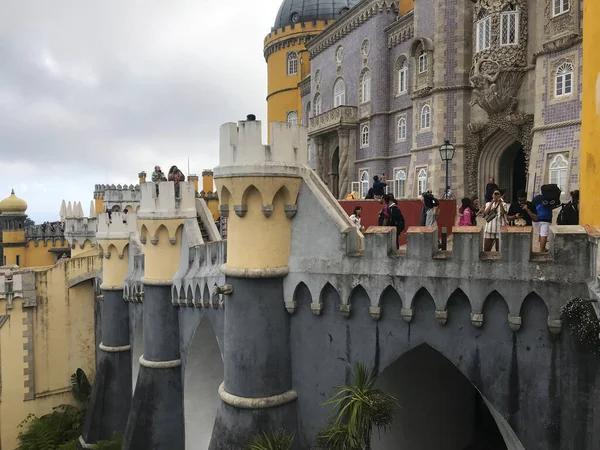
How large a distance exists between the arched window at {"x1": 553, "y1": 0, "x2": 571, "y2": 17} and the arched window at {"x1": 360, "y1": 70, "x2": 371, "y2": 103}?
1340cm

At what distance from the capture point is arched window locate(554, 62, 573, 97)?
1823cm

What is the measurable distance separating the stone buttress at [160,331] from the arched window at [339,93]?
75.8 ft

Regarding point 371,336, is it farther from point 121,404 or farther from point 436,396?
point 121,404

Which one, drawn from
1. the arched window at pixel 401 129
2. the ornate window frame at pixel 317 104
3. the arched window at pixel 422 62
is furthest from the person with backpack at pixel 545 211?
the ornate window frame at pixel 317 104

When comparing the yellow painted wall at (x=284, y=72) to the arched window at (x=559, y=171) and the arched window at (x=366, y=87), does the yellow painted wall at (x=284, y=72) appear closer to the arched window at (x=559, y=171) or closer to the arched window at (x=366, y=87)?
the arched window at (x=366, y=87)

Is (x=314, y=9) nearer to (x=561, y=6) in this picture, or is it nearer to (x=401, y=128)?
(x=401, y=128)

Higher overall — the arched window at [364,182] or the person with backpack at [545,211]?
the arched window at [364,182]

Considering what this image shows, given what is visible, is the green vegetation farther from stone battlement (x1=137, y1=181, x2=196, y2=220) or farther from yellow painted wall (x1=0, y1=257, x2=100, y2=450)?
stone battlement (x1=137, y1=181, x2=196, y2=220)

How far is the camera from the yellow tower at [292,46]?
145ft

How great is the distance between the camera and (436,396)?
10.2 metres

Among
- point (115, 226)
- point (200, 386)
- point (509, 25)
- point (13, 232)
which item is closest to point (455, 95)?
point (509, 25)

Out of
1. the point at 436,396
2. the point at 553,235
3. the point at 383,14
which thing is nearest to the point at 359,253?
the point at 553,235

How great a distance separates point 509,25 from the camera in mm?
20125

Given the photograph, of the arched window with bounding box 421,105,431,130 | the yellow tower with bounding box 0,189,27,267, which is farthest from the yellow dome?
the arched window with bounding box 421,105,431,130
